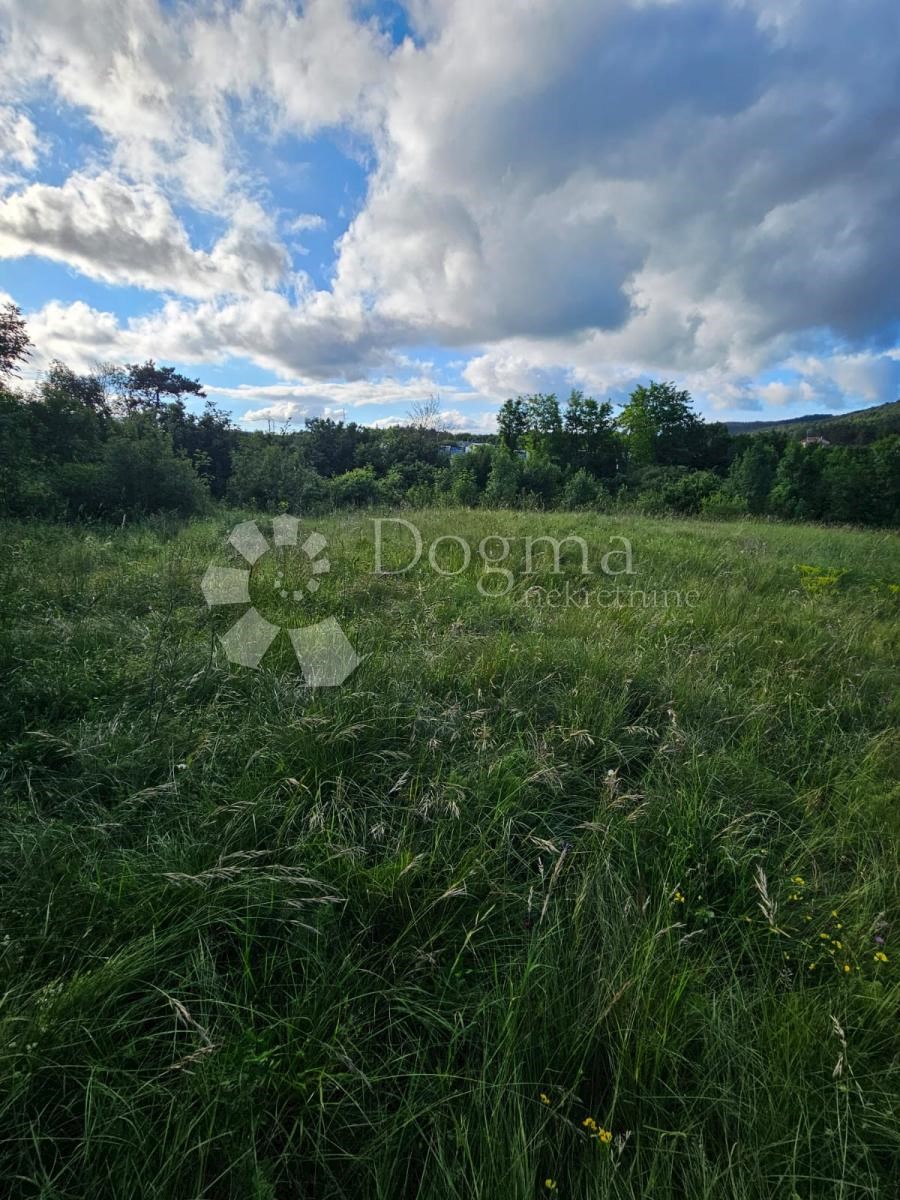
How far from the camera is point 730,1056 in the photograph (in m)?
1.13

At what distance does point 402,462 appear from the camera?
3200 cm

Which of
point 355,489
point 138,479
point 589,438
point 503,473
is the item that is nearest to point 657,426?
point 589,438

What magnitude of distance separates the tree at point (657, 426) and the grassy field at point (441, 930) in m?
44.4

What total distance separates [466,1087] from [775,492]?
39.1m

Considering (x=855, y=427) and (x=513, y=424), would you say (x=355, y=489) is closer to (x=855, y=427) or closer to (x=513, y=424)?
(x=513, y=424)

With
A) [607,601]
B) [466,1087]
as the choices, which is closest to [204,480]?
[607,601]

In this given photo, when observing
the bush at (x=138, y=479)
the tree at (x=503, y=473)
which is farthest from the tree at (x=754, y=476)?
the bush at (x=138, y=479)

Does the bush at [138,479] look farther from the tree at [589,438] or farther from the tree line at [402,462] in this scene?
the tree at [589,438]

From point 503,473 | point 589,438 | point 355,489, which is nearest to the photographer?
point 355,489

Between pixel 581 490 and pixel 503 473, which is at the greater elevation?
pixel 503 473

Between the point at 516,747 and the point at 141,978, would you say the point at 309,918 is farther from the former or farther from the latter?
the point at 516,747

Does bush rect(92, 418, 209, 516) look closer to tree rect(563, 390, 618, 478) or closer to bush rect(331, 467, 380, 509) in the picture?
bush rect(331, 467, 380, 509)

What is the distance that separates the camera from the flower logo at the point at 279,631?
2.75m

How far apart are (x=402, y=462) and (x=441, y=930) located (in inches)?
1279
